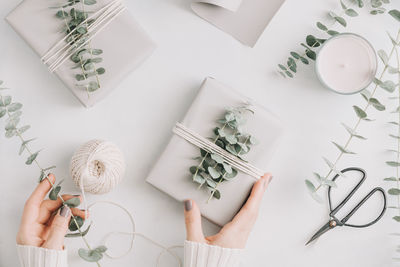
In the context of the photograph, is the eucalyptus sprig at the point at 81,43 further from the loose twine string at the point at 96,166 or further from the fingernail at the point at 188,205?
the fingernail at the point at 188,205

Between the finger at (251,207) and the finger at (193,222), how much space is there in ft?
0.27

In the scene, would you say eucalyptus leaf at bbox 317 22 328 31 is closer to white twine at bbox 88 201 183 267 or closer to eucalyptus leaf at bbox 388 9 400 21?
eucalyptus leaf at bbox 388 9 400 21

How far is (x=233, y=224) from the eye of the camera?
905 mm

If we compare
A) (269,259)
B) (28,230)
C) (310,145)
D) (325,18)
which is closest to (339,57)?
(325,18)

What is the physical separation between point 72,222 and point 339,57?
73 centimetres

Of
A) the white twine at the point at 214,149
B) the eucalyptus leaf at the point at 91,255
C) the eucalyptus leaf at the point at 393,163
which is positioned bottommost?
the eucalyptus leaf at the point at 91,255

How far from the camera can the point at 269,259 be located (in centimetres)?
100

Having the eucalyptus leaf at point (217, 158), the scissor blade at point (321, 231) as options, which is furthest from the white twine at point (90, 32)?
the scissor blade at point (321, 231)

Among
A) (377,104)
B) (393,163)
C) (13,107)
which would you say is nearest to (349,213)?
(393,163)

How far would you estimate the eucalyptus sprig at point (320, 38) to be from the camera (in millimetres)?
965

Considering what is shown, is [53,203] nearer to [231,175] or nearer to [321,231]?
[231,175]

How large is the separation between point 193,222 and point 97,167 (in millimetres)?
253

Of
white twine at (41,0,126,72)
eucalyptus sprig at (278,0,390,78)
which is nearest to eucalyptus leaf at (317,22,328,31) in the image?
eucalyptus sprig at (278,0,390,78)

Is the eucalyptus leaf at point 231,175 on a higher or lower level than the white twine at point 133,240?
higher
